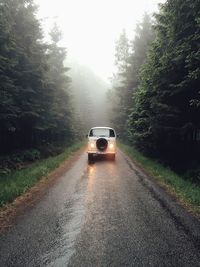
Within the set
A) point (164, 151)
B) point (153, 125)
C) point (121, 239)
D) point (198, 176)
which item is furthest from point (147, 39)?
point (121, 239)

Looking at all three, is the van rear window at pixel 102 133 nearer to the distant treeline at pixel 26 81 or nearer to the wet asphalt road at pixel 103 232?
the distant treeline at pixel 26 81

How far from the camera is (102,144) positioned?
20766mm

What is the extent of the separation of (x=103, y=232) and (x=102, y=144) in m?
14.2

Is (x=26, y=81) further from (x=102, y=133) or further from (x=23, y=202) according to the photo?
(x=23, y=202)

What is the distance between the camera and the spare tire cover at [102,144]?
20672 mm

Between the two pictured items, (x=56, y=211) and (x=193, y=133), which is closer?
(x=56, y=211)

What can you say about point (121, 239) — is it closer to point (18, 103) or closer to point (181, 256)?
point (181, 256)

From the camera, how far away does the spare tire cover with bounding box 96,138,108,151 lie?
67.8ft

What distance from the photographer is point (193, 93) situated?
591 inches

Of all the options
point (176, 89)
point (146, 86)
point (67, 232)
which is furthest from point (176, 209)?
point (146, 86)

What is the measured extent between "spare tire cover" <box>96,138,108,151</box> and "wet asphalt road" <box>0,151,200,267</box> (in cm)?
970

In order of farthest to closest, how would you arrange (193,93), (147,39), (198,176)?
1. (147,39)
2. (193,93)
3. (198,176)

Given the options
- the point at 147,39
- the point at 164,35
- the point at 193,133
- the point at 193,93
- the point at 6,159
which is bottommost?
the point at 6,159

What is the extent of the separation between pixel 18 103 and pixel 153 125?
9713mm
